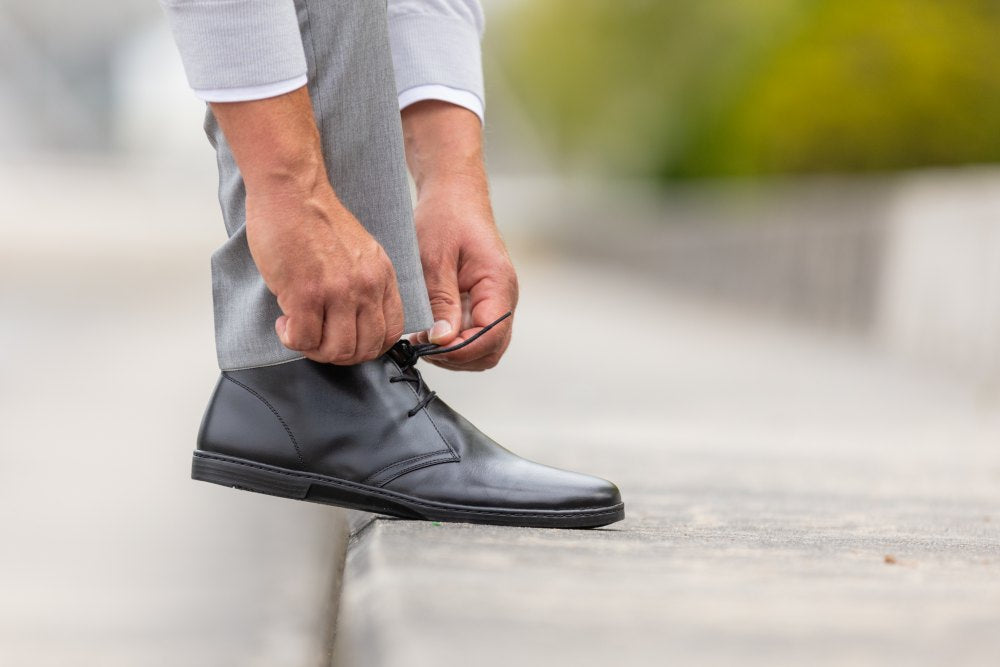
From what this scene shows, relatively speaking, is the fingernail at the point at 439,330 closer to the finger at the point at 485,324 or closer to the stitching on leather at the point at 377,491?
the finger at the point at 485,324

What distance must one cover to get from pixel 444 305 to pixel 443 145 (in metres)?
0.26

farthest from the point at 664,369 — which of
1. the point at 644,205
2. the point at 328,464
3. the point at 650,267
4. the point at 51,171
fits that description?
the point at 51,171

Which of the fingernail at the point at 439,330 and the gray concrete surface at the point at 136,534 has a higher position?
the fingernail at the point at 439,330

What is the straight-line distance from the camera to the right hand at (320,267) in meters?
1.29

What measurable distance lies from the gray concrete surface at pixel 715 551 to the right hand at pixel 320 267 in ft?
0.78

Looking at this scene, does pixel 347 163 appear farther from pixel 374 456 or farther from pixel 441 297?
pixel 374 456

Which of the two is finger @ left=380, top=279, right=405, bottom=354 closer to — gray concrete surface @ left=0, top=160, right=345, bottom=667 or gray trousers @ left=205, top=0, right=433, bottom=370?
gray trousers @ left=205, top=0, right=433, bottom=370

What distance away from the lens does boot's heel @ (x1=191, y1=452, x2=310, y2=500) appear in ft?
4.87

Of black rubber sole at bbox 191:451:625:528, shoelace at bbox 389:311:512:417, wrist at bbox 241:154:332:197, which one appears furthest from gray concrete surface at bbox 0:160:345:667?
wrist at bbox 241:154:332:197

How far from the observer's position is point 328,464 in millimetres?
1475

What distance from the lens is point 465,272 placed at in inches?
63.9

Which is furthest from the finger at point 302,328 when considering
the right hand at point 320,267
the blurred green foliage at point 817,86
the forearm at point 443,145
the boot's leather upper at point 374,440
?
the blurred green foliage at point 817,86

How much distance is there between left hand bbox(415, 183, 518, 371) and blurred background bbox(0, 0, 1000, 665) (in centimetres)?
32

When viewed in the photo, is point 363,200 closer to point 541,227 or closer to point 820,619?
point 820,619
